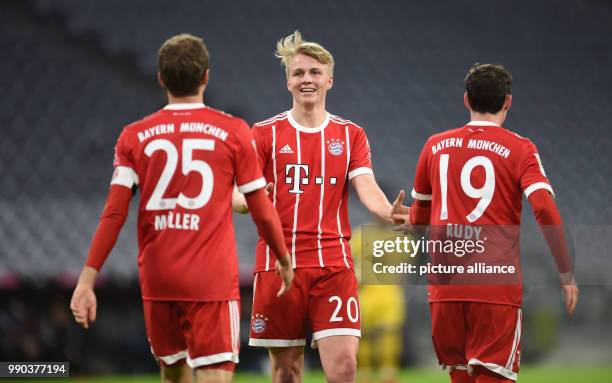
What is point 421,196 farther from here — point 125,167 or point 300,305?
point 125,167

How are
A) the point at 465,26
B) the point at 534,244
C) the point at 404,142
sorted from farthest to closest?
1. the point at 465,26
2. the point at 404,142
3. the point at 534,244

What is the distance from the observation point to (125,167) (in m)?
3.75

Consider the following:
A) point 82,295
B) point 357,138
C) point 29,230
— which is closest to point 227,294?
point 82,295

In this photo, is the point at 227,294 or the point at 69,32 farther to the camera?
the point at 69,32

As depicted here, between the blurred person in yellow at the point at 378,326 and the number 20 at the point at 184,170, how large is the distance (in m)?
5.44

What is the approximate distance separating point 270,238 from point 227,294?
30 centimetres

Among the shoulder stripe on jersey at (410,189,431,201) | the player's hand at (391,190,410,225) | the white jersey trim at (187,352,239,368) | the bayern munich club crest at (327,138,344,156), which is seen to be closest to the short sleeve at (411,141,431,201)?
the shoulder stripe on jersey at (410,189,431,201)

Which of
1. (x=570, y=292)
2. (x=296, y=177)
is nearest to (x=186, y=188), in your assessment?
(x=296, y=177)

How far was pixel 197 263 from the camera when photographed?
3.72 meters

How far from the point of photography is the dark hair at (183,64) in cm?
369

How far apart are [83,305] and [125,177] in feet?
1.77

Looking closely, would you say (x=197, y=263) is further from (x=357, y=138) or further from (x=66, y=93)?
(x=66, y=93)

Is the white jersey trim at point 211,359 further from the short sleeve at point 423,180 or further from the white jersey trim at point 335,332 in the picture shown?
the short sleeve at point 423,180

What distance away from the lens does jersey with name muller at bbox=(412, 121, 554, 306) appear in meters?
4.47
